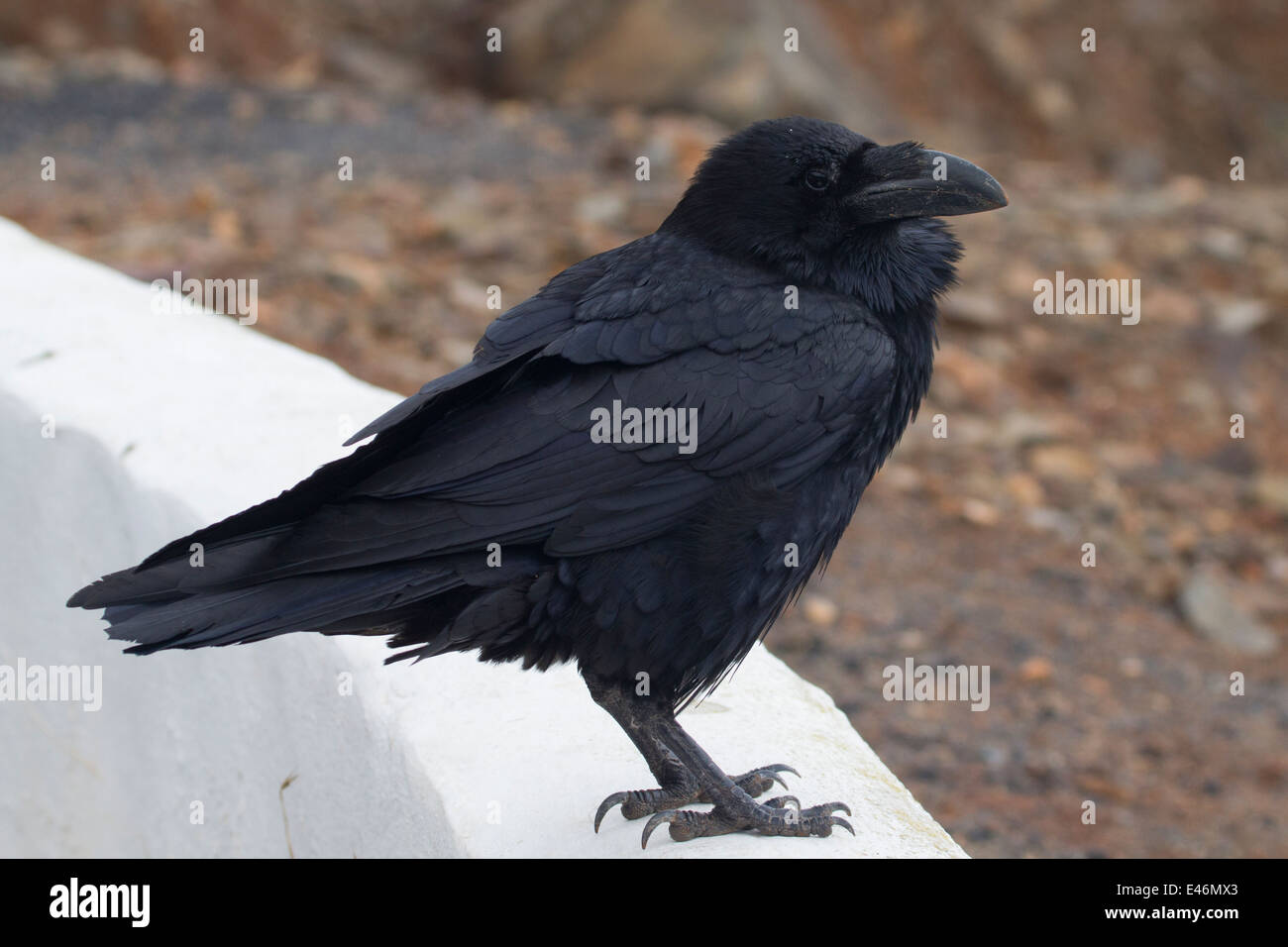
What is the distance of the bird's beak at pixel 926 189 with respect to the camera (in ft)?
9.55

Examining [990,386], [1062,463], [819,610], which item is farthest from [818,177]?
[990,386]

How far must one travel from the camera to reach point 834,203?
2.97 meters

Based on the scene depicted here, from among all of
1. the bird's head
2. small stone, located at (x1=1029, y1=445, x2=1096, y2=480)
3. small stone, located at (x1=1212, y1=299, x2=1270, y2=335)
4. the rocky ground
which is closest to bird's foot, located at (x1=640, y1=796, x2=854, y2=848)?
the rocky ground

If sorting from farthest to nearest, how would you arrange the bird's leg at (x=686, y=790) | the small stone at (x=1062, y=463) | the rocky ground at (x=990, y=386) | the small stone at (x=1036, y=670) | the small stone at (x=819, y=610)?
the small stone at (x=1062, y=463) < the small stone at (x=819, y=610) < the small stone at (x=1036, y=670) < the rocky ground at (x=990, y=386) < the bird's leg at (x=686, y=790)

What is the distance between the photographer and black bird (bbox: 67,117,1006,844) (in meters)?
2.61

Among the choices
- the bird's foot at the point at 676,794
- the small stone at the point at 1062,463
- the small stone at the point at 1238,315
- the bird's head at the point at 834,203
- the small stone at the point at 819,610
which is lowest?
the bird's foot at the point at 676,794

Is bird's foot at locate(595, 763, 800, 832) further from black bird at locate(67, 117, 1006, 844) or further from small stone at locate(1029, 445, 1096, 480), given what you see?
small stone at locate(1029, 445, 1096, 480)

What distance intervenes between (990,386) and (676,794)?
548cm

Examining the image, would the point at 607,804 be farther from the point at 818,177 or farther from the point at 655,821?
the point at 818,177

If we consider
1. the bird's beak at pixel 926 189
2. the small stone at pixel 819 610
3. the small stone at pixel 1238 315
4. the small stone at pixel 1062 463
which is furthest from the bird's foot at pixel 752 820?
the small stone at pixel 1238 315

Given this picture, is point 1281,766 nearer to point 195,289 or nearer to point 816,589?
point 816,589

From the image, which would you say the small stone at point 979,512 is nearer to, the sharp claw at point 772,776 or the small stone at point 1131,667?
the small stone at point 1131,667
